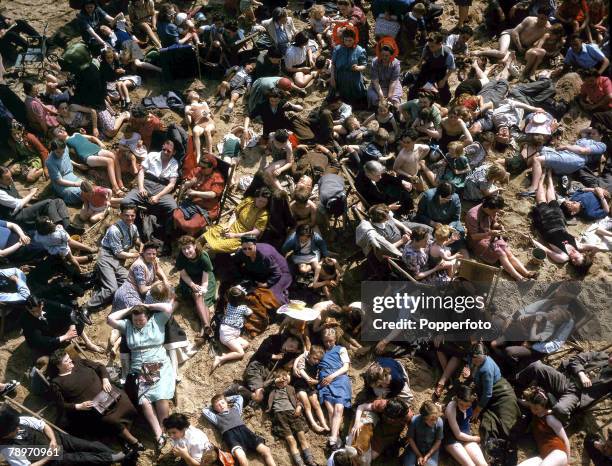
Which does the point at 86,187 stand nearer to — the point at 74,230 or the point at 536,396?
the point at 74,230

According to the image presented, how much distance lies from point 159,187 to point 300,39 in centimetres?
346

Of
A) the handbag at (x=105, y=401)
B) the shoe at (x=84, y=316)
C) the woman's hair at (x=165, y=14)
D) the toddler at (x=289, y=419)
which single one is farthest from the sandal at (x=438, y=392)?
the woman's hair at (x=165, y=14)

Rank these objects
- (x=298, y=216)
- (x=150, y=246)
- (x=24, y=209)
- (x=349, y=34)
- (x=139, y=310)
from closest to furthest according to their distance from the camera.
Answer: (x=139, y=310) → (x=150, y=246) → (x=298, y=216) → (x=24, y=209) → (x=349, y=34)

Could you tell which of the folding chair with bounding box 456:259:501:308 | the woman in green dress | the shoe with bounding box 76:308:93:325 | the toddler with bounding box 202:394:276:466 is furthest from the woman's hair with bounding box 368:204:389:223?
the shoe with bounding box 76:308:93:325

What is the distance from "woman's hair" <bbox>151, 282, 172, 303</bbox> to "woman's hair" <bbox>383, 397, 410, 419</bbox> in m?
2.81

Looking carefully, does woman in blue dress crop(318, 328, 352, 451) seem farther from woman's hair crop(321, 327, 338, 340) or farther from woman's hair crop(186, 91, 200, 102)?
woman's hair crop(186, 91, 200, 102)

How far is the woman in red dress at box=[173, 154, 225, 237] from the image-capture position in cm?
963

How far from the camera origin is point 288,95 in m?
11.0

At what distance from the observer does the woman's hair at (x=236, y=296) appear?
8562 millimetres

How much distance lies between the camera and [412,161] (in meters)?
9.69

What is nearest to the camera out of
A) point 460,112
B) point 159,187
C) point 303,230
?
point 303,230

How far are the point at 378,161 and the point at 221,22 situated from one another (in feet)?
13.2

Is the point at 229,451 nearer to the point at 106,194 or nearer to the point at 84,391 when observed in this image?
the point at 84,391

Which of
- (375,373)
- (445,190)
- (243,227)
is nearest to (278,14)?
(243,227)
